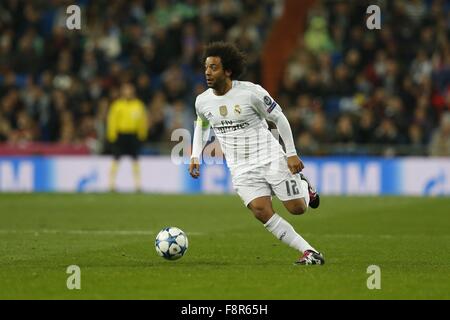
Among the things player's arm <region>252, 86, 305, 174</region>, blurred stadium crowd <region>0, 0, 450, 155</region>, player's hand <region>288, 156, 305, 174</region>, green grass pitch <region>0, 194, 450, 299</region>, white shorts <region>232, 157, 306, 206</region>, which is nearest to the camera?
green grass pitch <region>0, 194, 450, 299</region>

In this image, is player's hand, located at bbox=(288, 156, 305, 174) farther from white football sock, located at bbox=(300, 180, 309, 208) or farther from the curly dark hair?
the curly dark hair

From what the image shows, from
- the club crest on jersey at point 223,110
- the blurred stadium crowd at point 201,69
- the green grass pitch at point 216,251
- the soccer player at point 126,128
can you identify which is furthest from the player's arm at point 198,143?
the blurred stadium crowd at point 201,69

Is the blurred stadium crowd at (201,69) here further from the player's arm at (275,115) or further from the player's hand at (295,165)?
the player's hand at (295,165)

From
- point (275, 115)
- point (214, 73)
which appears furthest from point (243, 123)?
point (214, 73)

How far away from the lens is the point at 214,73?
9766 millimetres

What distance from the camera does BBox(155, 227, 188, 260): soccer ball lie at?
32.2 feet

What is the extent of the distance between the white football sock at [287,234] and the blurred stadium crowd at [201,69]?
1215cm

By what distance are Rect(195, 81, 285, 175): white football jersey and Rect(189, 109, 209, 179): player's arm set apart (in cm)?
23

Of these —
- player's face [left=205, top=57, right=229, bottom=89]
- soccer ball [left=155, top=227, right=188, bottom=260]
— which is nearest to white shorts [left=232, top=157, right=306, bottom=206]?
soccer ball [left=155, top=227, right=188, bottom=260]

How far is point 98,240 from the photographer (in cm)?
1220

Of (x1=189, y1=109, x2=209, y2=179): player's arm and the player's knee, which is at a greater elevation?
(x1=189, y1=109, x2=209, y2=179): player's arm

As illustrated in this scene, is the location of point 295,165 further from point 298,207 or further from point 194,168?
point 194,168
